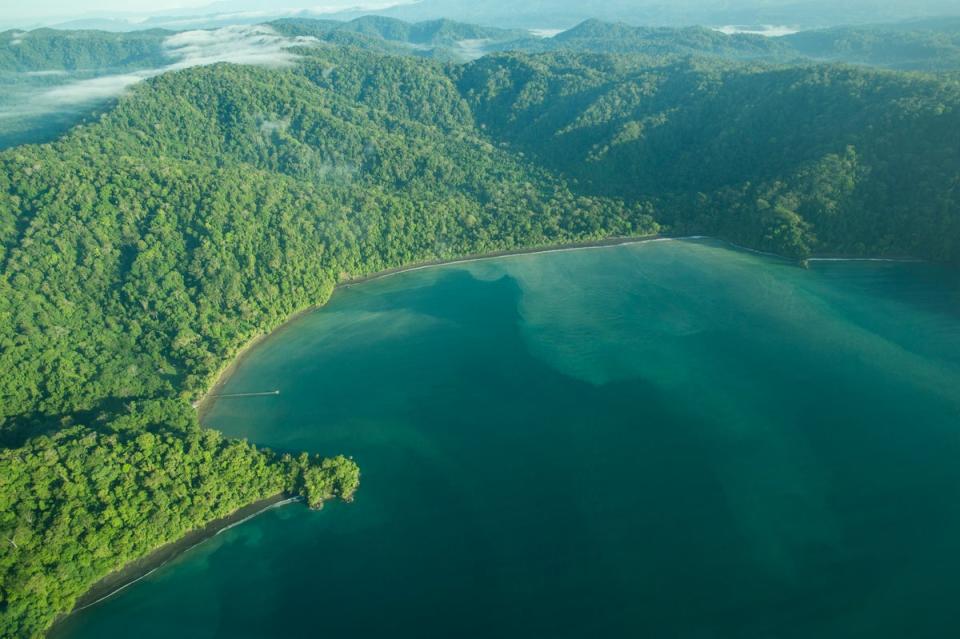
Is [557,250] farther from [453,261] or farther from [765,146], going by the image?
[765,146]

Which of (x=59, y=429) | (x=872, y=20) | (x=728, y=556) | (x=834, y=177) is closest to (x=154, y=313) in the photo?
(x=59, y=429)

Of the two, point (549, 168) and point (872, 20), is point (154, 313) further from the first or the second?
point (872, 20)

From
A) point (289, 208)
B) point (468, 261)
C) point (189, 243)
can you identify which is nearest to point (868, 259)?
point (468, 261)

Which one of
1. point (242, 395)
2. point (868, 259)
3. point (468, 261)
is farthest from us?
point (468, 261)

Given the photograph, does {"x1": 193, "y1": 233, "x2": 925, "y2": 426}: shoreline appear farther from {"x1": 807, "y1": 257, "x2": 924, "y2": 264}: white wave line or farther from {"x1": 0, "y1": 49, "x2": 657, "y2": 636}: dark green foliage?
{"x1": 0, "y1": 49, "x2": 657, "y2": 636}: dark green foliage

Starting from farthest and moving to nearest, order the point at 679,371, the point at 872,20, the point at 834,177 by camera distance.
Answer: the point at 872,20, the point at 834,177, the point at 679,371

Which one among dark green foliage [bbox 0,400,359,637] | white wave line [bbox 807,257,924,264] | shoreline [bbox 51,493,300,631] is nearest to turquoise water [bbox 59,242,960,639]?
shoreline [bbox 51,493,300,631]

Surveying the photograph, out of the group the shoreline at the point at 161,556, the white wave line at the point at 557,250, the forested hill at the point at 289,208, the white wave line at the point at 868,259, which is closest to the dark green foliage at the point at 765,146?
the forested hill at the point at 289,208
